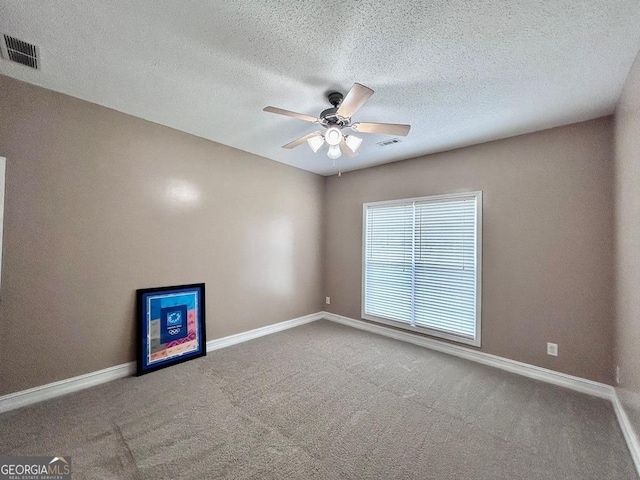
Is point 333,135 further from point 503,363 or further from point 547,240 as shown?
point 503,363

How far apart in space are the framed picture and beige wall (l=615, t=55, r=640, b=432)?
13.0 feet

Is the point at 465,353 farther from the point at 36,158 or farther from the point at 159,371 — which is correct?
the point at 36,158

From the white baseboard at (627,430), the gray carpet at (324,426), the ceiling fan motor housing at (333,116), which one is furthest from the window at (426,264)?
the ceiling fan motor housing at (333,116)

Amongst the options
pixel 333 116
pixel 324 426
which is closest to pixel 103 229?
pixel 333 116

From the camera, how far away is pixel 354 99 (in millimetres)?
1857

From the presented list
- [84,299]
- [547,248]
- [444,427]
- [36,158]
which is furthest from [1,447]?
[547,248]

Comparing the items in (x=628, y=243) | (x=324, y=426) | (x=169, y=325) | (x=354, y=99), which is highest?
(x=354, y=99)

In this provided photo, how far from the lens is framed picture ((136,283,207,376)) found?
2.84 metres

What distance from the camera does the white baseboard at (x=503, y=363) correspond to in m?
2.56

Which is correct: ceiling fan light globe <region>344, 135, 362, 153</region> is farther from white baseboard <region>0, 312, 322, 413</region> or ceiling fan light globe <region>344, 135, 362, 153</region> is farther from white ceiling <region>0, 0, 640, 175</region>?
white baseboard <region>0, 312, 322, 413</region>

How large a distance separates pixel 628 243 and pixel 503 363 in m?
1.80

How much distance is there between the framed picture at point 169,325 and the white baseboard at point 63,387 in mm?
176

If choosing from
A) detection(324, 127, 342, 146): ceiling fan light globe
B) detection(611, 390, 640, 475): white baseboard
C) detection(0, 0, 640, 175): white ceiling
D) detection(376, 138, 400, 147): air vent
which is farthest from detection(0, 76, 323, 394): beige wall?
detection(611, 390, 640, 475): white baseboard

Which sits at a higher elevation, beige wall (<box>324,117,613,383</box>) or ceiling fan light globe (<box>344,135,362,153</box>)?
ceiling fan light globe (<box>344,135,362,153</box>)
